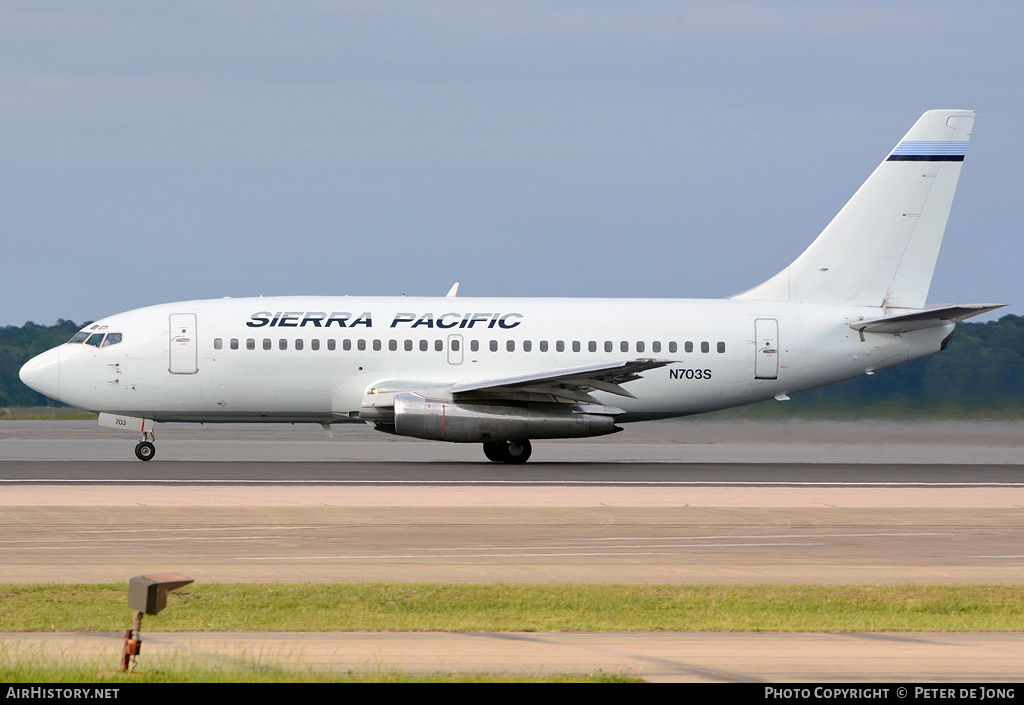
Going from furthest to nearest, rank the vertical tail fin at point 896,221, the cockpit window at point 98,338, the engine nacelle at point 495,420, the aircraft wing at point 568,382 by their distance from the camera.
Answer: the vertical tail fin at point 896,221, the cockpit window at point 98,338, the engine nacelle at point 495,420, the aircraft wing at point 568,382

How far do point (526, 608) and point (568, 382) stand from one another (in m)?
18.2

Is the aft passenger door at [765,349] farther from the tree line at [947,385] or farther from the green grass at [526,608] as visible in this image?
the green grass at [526,608]

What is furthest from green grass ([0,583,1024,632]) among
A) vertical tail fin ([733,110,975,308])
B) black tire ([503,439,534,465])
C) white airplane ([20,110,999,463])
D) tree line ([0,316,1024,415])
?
tree line ([0,316,1024,415])

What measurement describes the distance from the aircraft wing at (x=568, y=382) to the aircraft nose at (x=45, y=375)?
396 inches

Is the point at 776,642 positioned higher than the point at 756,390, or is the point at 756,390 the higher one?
the point at 756,390

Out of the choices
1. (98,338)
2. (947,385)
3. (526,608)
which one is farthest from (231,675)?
(947,385)

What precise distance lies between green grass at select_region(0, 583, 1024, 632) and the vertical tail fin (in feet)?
70.4

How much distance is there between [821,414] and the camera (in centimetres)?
3688

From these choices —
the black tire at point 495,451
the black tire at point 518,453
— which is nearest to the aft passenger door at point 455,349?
the black tire at point 495,451

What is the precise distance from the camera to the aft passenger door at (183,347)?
1245 inches

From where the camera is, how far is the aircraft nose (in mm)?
31828

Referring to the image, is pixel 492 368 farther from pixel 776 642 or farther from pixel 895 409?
pixel 776 642
